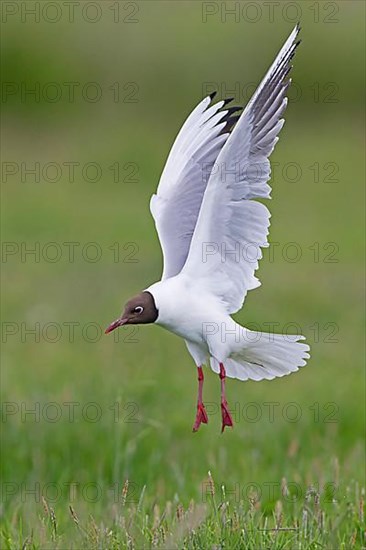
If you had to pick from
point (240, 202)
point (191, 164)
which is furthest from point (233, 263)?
point (191, 164)

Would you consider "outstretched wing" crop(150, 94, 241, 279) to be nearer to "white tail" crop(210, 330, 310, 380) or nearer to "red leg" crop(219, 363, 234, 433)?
"white tail" crop(210, 330, 310, 380)

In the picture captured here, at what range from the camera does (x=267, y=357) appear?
3311mm

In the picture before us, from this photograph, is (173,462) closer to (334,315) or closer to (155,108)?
(334,315)

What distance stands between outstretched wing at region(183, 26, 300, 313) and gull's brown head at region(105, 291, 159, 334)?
27cm

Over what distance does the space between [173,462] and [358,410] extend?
3.82ft

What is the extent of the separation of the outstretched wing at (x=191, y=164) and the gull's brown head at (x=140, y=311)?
869mm

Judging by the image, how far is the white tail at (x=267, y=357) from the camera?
3223mm

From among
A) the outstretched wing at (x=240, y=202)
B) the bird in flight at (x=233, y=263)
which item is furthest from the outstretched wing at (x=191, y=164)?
the outstretched wing at (x=240, y=202)

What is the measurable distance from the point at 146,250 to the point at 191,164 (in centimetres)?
738

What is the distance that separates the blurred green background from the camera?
5.46 meters

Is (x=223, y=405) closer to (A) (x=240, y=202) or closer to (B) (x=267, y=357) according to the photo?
(B) (x=267, y=357)

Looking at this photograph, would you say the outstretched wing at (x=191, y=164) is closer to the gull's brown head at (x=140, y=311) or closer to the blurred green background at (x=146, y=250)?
the blurred green background at (x=146, y=250)

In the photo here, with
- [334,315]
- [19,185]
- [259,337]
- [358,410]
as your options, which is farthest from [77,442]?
[19,185]

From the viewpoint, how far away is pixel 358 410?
20.1 ft
